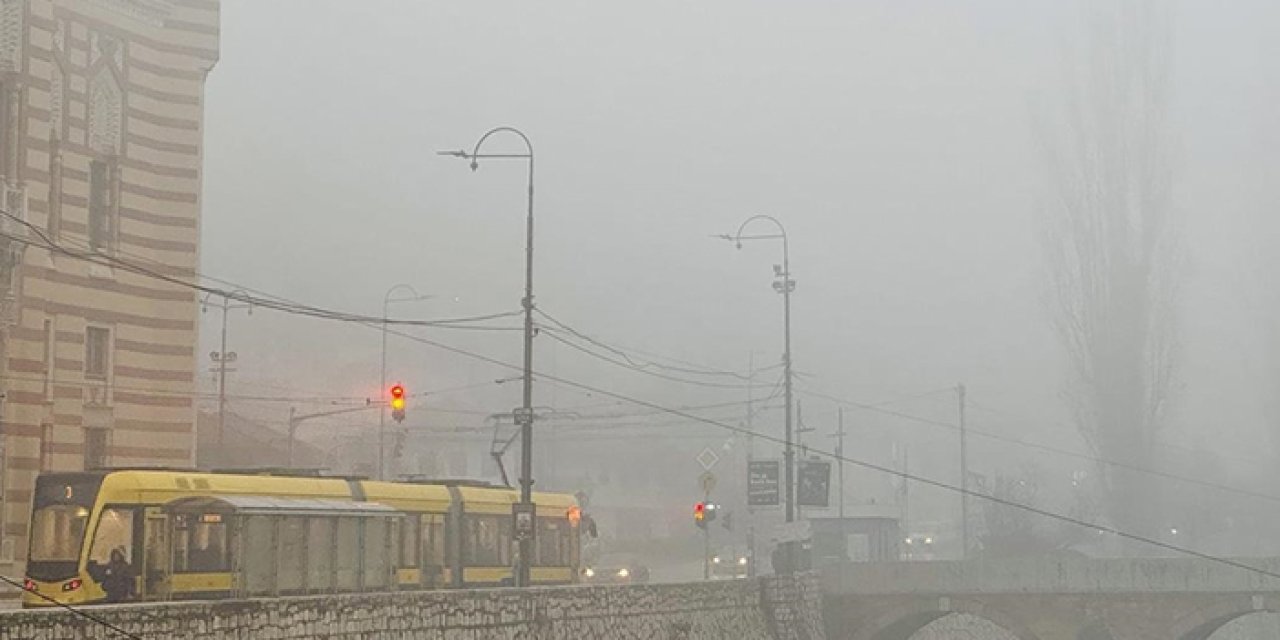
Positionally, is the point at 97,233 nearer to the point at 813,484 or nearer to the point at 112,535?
the point at 112,535

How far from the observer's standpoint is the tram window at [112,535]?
106 ft

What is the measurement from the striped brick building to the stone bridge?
29844 millimetres

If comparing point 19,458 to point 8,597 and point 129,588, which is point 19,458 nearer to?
point 8,597

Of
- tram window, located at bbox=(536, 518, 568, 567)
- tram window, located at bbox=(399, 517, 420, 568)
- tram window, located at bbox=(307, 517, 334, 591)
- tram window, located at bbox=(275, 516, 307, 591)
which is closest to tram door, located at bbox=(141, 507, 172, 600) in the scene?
tram window, located at bbox=(275, 516, 307, 591)

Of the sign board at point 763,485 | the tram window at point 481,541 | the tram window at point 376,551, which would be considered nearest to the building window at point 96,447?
the tram window at point 376,551

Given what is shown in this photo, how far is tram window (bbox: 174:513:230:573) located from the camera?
3294cm

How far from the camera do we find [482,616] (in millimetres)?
35688

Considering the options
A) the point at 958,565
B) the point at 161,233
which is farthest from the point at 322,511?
the point at 958,565

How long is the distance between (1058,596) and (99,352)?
3818cm

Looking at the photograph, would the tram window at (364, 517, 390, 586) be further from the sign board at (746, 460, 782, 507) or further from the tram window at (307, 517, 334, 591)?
the sign board at (746, 460, 782, 507)

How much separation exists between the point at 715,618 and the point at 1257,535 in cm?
9001

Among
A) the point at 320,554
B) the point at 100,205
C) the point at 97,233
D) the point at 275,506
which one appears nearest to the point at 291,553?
the point at 275,506

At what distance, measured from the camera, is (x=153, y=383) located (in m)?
44.2

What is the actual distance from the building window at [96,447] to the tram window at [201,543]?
1020 centimetres
